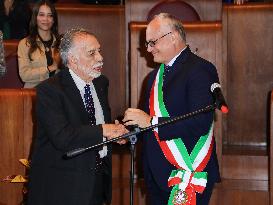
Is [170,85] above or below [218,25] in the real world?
below

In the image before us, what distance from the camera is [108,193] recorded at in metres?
2.58

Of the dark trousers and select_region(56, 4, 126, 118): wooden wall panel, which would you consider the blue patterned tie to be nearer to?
the dark trousers

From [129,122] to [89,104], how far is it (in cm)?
23

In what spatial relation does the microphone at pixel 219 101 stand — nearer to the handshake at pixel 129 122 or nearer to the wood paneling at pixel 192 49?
the handshake at pixel 129 122

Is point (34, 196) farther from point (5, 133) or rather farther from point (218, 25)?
point (218, 25)

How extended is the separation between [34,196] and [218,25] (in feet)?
5.02

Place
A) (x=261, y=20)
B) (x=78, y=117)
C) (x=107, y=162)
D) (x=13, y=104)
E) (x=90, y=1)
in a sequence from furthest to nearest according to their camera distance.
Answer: (x=90, y=1), (x=261, y=20), (x=13, y=104), (x=107, y=162), (x=78, y=117)

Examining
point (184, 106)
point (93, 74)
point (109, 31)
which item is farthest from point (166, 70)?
point (109, 31)

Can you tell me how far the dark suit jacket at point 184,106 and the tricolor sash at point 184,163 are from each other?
23 mm

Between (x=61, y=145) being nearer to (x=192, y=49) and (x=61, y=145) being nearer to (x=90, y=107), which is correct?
(x=90, y=107)

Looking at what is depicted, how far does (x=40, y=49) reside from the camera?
3.64 meters

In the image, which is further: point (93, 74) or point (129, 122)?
point (93, 74)

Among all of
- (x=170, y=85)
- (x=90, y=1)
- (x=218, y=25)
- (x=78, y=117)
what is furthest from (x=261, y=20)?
(x=78, y=117)

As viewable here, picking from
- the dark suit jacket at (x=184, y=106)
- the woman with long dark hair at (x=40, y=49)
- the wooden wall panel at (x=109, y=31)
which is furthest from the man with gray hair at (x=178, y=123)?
the wooden wall panel at (x=109, y=31)
